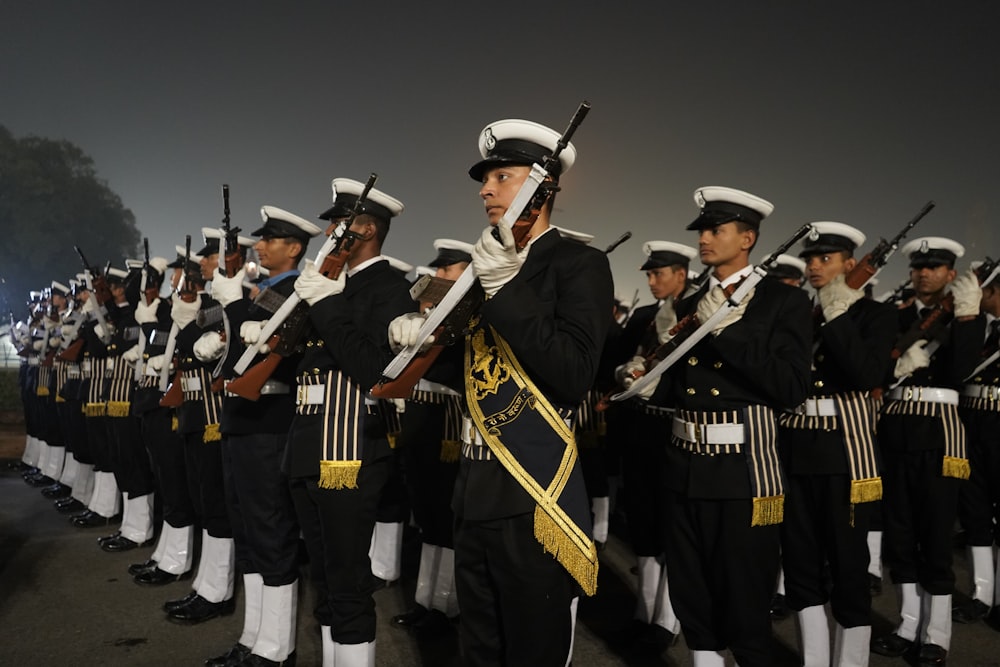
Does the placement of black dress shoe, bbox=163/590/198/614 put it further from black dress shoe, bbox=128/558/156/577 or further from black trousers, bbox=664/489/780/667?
black trousers, bbox=664/489/780/667

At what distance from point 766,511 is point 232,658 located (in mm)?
3204

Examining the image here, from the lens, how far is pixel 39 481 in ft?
34.9

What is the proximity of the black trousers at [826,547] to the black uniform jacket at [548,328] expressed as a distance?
223 cm

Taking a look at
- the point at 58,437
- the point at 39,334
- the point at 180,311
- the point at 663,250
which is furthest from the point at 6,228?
the point at 663,250

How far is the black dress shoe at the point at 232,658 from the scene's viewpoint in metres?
4.25

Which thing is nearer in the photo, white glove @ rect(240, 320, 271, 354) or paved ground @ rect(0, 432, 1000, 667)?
white glove @ rect(240, 320, 271, 354)

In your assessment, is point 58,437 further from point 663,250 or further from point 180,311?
point 663,250

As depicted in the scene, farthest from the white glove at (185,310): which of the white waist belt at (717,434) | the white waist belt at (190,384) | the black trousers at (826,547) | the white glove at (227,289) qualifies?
the black trousers at (826,547)

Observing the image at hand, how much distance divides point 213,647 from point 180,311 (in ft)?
8.13

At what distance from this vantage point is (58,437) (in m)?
10.6

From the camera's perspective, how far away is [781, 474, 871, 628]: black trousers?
12.9 ft

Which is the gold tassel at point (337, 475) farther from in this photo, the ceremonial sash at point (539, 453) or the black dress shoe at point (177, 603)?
the black dress shoe at point (177, 603)

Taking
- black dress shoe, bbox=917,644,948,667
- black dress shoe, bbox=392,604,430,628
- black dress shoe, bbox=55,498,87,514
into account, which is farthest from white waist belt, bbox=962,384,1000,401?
black dress shoe, bbox=55,498,87,514

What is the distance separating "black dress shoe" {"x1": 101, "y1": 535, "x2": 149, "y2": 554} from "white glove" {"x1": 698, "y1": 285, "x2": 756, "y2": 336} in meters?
6.25
